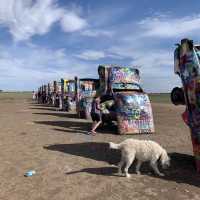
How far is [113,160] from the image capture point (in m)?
8.53

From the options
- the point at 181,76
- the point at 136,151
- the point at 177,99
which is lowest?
the point at 136,151

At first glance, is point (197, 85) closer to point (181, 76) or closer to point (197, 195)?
point (181, 76)

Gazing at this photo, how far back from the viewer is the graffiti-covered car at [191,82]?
7422 millimetres

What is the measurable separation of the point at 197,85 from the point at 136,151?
6.26 ft

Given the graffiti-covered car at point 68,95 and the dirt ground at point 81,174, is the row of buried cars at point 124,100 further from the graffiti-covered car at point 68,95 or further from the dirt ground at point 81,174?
the graffiti-covered car at point 68,95

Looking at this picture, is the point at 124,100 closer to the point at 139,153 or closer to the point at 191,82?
the point at 191,82

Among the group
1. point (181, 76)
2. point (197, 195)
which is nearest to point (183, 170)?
point (197, 195)

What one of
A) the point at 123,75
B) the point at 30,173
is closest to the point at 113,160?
the point at 30,173

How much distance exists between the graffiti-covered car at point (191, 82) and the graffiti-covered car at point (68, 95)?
63.9ft

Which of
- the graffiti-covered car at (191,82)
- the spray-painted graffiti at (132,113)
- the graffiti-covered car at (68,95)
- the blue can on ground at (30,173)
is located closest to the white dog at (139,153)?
the graffiti-covered car at (191,82)

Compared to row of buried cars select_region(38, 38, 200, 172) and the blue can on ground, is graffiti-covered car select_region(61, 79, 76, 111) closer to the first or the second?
row of buried cars select_region(38, 38, 200, 172)

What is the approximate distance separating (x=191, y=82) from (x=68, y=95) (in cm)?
2125

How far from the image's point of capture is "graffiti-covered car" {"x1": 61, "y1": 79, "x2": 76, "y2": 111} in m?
27.1

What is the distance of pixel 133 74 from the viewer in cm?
1502
